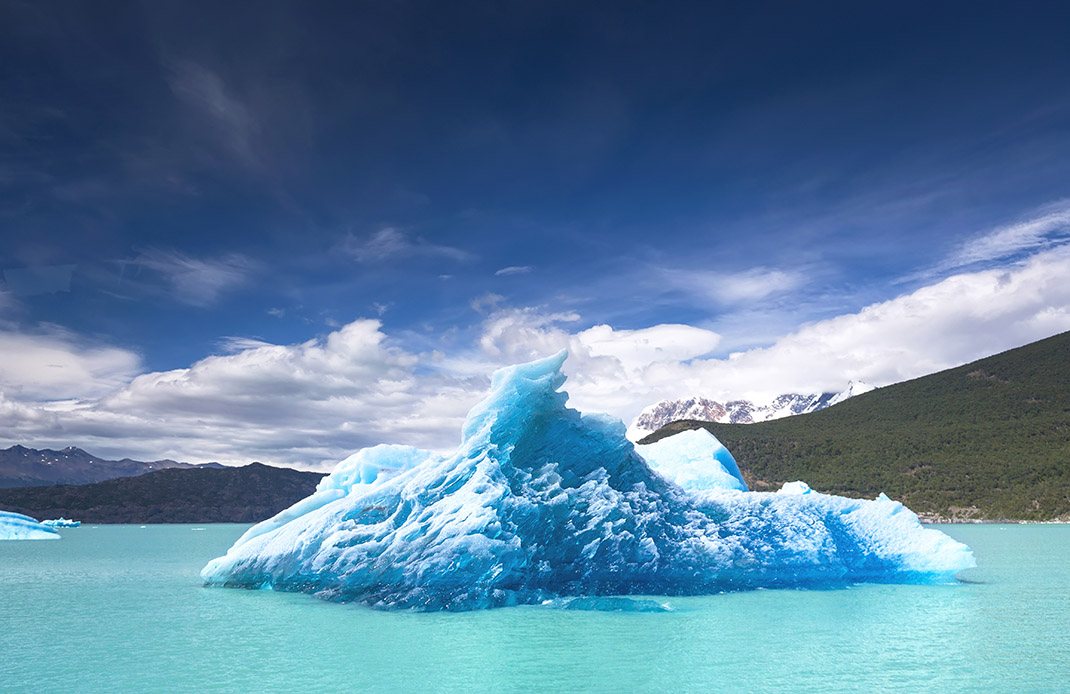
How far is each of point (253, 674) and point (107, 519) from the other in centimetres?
15464

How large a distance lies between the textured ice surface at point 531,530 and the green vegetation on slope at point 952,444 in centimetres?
7220

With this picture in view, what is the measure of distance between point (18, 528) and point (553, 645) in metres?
67.5

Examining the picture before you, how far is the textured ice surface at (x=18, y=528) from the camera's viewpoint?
206ft

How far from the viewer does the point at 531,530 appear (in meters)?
18.2

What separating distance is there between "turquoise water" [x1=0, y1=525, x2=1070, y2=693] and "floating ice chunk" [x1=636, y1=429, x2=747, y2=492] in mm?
6668

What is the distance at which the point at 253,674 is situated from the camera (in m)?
11.4

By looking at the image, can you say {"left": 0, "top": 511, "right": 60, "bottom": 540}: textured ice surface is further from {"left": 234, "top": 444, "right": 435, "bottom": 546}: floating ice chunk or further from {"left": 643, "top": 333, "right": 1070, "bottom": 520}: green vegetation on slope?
{"left": 643, "top": 333, "right": 1070, "bottom": 520}: green vegetation on slope

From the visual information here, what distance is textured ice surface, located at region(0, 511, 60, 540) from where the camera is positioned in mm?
62844

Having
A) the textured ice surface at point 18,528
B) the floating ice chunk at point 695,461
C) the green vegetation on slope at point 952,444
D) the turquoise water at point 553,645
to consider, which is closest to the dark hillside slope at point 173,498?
the textured ice surface at point 18,528

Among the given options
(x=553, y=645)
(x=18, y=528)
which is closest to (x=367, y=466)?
(x=553, y=645)

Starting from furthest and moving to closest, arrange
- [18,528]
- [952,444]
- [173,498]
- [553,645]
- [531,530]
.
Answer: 1. [173,498]
2. [952,444]
3. [18,528]
4. [531,530]
5. [553,645]

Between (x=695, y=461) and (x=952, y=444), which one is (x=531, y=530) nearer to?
(x=695, y=461)

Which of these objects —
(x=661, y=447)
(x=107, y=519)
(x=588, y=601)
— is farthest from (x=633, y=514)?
(x=107, y=519)

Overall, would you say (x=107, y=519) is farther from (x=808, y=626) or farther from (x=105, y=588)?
(x=808, y=626)
